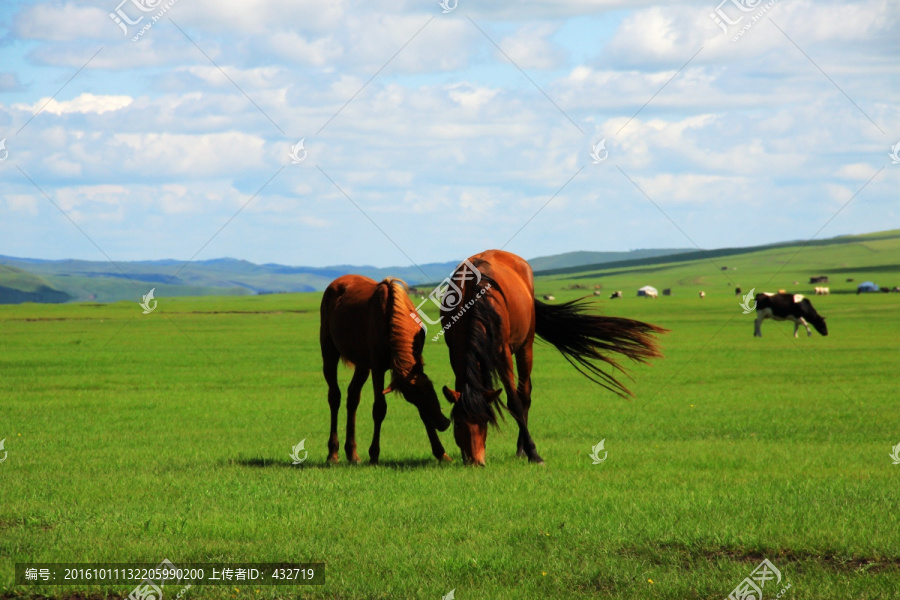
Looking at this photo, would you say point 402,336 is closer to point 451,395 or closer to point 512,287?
point 451,395

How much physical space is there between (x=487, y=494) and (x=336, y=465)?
299 centimetres

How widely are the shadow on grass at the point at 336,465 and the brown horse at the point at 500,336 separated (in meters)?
0.74

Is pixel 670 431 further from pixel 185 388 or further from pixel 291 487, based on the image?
pixel 185 388

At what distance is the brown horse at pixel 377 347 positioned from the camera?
10.5m

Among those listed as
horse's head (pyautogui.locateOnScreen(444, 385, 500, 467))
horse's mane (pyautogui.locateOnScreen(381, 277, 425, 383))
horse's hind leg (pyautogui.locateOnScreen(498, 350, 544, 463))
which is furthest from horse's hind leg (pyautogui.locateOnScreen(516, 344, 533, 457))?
horse's mane (pyautogui.locateOnScreen(381, 277, 425, 383))

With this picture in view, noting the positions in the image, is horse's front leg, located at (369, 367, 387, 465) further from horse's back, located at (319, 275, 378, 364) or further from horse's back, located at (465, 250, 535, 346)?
horse's back, located at (465, 250, 535, 346)

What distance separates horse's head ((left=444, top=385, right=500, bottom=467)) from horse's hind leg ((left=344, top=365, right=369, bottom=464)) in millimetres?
1946

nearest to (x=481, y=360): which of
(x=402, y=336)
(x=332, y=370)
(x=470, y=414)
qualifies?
(x=470, y=414)

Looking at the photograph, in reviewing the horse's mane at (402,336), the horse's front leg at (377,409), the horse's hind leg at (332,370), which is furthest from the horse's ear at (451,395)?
the horse's hind leg at (332,370)

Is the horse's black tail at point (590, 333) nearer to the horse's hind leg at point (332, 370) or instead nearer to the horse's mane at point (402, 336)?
the horse's mane at point (402, 336)

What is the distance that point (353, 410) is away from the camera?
11977 millimetres

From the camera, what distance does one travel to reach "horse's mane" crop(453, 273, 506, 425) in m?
10.1

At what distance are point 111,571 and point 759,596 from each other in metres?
4.66

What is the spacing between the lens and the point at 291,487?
9.48 m
